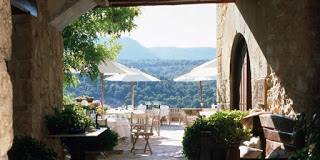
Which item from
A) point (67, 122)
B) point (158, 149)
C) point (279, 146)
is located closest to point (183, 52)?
point (158, 149)

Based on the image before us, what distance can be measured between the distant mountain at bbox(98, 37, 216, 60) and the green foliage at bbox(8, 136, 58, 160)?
43.5 meters

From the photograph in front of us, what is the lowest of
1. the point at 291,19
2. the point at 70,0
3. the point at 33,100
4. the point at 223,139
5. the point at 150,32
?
the point at 223,139

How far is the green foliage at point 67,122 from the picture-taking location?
5.08 m

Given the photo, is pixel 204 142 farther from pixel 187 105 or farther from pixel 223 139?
pixel 187 105

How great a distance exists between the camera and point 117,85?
78.5 ft

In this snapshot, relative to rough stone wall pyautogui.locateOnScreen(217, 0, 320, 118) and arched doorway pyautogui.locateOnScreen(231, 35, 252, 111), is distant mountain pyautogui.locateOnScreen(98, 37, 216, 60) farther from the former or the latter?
rough stone wall pyautogui.locateOnScreen(217, 0, 320, 118)

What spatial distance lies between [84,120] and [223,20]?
430 centimetres

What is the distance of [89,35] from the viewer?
31.3ft

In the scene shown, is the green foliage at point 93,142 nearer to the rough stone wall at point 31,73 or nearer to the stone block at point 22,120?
the rough stone wall at point 31,73

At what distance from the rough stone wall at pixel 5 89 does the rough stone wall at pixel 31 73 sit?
10.6ft

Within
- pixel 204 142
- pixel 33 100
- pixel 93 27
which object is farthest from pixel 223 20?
pixel 33 100

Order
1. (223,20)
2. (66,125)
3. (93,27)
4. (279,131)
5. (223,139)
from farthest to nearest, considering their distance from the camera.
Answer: (93,27) → (223,20) → (223,139) → (66,125) → (279,131)

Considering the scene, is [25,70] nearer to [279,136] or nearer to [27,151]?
[27,151]

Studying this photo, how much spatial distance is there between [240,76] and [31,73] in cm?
431
